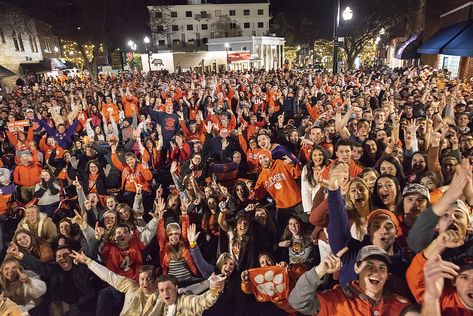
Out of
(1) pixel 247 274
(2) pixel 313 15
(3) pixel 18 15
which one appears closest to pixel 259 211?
(1) pixel 247 274

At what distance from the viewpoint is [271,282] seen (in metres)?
3.29

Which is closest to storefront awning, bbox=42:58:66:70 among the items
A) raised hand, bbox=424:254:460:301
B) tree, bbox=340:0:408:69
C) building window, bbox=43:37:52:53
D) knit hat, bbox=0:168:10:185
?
building window, bbox=43:37:52:53

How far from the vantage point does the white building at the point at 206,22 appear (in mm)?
64562

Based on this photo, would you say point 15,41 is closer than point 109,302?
No

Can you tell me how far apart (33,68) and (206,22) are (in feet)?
132

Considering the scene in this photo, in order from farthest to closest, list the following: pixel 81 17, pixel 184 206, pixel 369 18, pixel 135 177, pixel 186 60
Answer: pixel 186 60
pixel 81 17
pixel 369 18
pixel 135 177
pixel 184 206

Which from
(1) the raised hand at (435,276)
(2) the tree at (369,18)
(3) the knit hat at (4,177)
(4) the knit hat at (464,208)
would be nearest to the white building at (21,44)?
(3) the knit hat at (4,177)

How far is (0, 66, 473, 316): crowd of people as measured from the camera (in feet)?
8.16

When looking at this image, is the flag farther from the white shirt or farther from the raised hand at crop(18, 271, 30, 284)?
the raised hand at crop(18, 271, 30, 284)

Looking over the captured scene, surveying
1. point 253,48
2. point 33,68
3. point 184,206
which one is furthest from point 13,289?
point 253,48

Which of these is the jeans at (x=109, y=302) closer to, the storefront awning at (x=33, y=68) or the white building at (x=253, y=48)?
the storefront awning at (x=33, y=68)

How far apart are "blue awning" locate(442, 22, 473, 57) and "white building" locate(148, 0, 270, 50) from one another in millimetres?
56889

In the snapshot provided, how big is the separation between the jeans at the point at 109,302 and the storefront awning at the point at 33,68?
3416cm

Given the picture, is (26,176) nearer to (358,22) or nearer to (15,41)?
(358,22)
